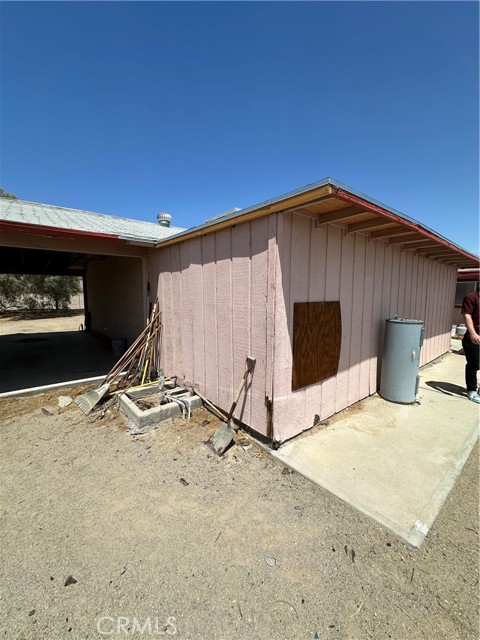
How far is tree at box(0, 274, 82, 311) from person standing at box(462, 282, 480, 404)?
2381cm

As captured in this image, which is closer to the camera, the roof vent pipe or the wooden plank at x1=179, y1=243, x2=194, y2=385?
the wooden plank at x1=179, y1=243, x2=194, y2=385

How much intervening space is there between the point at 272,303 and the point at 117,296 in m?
6.59

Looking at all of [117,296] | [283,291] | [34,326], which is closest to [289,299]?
[283,291]

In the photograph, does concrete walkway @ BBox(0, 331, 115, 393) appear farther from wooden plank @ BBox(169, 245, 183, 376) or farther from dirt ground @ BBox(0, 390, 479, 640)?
dirt ground @ BBox(0, 390, 479, 640)

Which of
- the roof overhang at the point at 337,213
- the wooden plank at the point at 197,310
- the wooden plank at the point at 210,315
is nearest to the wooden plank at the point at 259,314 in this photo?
the roof overhang at the point at 337,213

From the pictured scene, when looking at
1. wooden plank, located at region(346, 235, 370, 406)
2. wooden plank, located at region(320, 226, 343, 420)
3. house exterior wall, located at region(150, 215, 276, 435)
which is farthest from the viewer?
wooden plank, located at region(346, 235, 370, 406)

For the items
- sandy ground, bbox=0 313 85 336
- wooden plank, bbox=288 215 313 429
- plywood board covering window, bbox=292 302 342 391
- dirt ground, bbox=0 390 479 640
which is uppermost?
wooden plank, bbox=288 215 313 429

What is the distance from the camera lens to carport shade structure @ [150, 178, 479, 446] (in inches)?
112

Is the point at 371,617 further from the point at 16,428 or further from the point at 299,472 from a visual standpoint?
the point at 16,428

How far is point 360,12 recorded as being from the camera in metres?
3.99

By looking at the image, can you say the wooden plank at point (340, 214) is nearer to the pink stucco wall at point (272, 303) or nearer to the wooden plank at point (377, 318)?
the pink stucco wall at point (272, 303)

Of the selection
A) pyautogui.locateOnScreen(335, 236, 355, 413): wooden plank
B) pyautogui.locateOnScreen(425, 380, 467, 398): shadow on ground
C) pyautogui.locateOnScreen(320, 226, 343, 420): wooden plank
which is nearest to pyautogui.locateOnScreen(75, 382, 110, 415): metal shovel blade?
pyautogui.locateOnScreen(320, 226, 343, 420): wooden plank

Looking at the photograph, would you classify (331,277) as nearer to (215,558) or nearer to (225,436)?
(225,436)

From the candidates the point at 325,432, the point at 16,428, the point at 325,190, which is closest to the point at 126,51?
the point at 325,190
